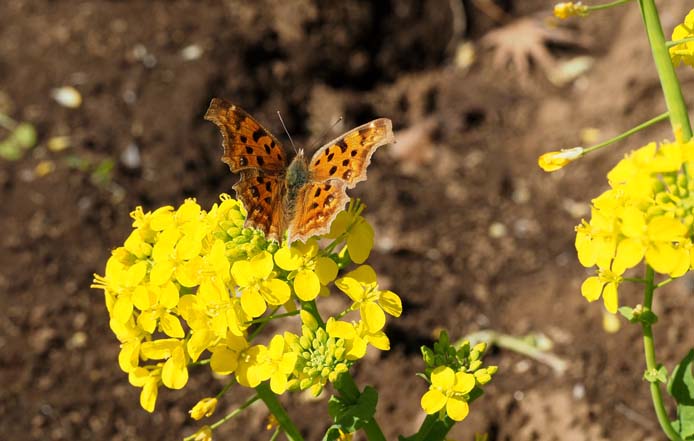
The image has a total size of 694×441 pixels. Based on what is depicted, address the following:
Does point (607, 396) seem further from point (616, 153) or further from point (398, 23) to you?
point (398, 23)

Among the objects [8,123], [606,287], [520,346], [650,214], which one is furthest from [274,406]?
[8,123]

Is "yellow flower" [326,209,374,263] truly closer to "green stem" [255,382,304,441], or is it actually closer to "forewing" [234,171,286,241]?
"forewing" [234,171,286,241]

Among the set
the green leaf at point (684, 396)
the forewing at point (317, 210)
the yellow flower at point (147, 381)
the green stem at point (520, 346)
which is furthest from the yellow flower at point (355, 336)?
the green stem at point (520, 346)

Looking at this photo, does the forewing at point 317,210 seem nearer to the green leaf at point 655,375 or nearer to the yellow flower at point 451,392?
the yellow flower at point 451,392

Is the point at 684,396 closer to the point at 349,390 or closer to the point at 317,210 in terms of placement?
the point at 349,390

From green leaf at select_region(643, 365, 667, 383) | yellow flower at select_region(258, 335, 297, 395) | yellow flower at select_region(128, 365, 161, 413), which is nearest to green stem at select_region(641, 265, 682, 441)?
green leaf at select_region(643, 365, 667, 383)

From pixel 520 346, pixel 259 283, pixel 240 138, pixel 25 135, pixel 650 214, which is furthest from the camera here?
pixel 25 135
